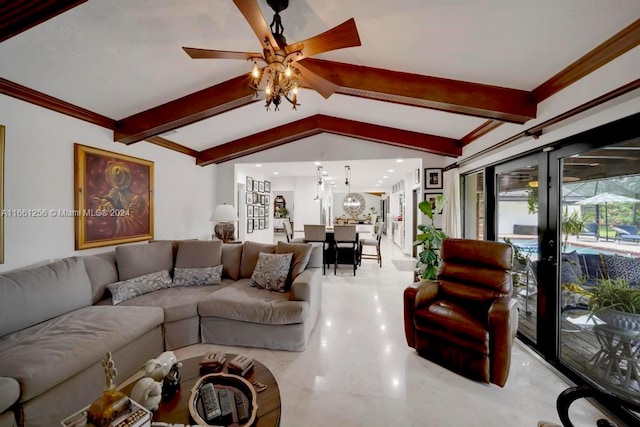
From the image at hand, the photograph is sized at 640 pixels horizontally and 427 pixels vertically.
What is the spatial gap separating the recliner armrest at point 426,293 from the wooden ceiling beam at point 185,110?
265 cm

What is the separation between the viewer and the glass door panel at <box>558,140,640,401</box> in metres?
1.74

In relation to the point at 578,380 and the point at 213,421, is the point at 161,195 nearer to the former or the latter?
the point at 213,421

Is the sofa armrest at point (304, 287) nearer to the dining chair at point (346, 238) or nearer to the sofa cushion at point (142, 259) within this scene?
the sofa cushion at point (142, 259)

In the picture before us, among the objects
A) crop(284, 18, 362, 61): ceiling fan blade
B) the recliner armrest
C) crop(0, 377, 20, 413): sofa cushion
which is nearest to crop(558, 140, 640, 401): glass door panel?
the recliner armrest

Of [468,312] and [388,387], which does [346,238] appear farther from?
[388,387]

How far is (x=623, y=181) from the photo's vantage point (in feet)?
5.78

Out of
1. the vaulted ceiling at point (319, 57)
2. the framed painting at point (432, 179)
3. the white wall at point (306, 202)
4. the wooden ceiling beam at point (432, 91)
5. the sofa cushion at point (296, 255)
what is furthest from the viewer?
the white wall at point (306, 202)

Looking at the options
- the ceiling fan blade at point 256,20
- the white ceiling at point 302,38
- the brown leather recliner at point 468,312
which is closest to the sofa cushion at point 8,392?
the white ceiling at point 302,38

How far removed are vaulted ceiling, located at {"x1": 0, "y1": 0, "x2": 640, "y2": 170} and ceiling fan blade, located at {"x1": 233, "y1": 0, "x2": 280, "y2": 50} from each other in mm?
401

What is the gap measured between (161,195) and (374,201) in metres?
12.4

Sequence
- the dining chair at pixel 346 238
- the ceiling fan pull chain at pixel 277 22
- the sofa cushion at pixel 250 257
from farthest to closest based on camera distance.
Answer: the dining chair at pixel 346 238, the sofa cushion at pixel 250 257, the ceiling fan pull chain at pixel 277 22

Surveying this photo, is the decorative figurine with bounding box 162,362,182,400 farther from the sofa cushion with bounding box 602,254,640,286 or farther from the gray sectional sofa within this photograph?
the sofa cushion with bounding box 602,254,640,286

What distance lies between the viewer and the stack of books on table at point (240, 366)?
1.49 metres

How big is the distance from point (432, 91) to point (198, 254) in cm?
325
